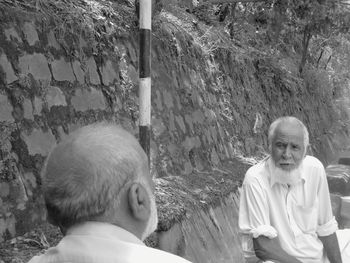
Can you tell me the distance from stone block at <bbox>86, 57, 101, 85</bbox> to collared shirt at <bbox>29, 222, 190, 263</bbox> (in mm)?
3467

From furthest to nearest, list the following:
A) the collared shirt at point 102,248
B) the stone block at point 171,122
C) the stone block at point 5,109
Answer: the stone block at point 171,122 < the stone block at point 5,109 < the collared shirt at point 102,248

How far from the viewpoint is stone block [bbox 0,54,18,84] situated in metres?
3.61

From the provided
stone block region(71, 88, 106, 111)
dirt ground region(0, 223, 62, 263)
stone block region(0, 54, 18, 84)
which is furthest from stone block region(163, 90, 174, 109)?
dirt ground region(0, 223, 62, 263)

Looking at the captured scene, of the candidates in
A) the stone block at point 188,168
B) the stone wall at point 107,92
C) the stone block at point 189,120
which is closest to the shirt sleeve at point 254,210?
the stone wall at point 107,92

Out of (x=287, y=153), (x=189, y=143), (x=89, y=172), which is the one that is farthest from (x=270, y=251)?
(x=189, y=143)

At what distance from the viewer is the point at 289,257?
110 inches

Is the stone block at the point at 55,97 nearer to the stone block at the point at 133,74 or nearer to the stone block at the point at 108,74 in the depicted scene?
the stone block at the point at 108,74

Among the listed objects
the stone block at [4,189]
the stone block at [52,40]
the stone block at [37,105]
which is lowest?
the stone block at [4,189]

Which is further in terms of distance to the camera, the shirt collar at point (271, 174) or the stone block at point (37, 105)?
the stone block at point (37, 105)

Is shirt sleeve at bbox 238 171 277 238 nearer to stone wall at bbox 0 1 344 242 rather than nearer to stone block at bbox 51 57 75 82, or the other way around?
stone wall at bbox 0 1 344 242

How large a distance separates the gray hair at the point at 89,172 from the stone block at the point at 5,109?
236 cm

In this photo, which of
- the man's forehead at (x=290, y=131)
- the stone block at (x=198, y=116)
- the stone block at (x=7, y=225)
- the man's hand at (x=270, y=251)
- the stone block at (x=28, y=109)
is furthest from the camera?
the stone block at (x=198, y=116)

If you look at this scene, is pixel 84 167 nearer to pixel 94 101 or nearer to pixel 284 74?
pixel 94 101

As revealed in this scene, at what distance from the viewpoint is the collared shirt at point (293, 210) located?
2.97 m
